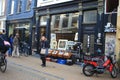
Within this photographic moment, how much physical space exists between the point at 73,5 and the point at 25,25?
29.4ft

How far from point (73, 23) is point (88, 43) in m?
2.50

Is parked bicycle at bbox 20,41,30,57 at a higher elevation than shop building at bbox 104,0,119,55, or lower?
lower

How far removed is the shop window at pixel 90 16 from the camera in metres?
19.0

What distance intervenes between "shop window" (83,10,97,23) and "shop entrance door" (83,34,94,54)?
957 millimetres

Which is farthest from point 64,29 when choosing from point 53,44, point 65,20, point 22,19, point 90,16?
point 22,19

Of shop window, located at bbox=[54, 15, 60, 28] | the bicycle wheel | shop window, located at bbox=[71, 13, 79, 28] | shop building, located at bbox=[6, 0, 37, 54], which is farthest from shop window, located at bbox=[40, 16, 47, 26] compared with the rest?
the bicycle wheel

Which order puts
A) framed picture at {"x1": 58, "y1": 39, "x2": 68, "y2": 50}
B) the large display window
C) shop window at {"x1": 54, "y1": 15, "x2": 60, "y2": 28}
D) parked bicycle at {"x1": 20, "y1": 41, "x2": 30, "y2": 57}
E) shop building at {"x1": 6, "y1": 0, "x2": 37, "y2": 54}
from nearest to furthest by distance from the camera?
the large display window, framed picture at {"x1": 58, "y1": 39, "x2": 68, "y2": 50}, shop window at {"x1": 54, "y1": 15, "x2": 60, "y2": 28}, parked bicycle at {"x1": 20, "y1": 41, "x2": 30, "y2": 57}, shop building at {"x1": 6, "y1": 0, "x2": 37, "y2": 54}

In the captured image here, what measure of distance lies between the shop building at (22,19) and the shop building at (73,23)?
1401 millimetres

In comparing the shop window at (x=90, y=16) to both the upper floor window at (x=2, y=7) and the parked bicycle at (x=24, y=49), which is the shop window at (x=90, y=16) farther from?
the upper floor window at (x=2, y=7)

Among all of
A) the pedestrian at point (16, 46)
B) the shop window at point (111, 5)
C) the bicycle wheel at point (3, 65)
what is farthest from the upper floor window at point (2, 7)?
the bicycle wheel at point (3, 65)

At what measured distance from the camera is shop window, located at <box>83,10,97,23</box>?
19.0 m

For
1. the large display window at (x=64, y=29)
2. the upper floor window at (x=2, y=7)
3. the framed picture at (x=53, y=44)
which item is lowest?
the framed picture at (x=53, y=44)

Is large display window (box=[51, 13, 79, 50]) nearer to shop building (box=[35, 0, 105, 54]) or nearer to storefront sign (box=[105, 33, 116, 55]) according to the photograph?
shop building (box=[35, 0, 105, 54])

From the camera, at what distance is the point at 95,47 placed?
18.3 meters
